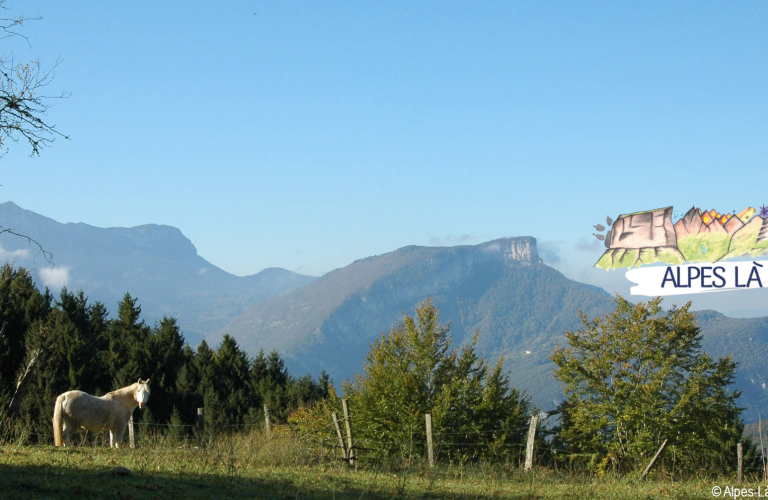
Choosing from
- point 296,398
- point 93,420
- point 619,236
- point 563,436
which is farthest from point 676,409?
point 93,420

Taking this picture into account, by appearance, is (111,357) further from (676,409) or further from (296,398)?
(676,409)

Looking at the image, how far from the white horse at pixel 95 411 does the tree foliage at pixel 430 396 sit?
1171 cm

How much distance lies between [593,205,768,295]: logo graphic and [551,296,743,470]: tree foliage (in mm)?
9082

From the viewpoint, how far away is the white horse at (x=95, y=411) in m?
14.1

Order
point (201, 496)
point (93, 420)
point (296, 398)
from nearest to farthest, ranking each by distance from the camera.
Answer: point (201, 496) < point (93, 420) < point (296, 398)

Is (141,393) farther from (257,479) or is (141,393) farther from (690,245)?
(690,245)

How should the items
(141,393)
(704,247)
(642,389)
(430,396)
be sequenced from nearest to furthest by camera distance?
(141,393) → (704,247) → (430,396) → (642,389)

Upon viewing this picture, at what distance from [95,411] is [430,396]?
58.6 feet

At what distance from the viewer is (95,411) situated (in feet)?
47.1

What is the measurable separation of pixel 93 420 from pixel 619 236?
18.4 meters

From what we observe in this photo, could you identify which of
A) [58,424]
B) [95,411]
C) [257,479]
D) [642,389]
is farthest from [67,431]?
[642,389]

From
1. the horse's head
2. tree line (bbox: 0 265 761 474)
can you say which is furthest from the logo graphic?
the horse's head

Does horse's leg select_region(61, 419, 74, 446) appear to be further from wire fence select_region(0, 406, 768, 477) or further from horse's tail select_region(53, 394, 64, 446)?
wire fence select_region(0, 406, 768, 477)

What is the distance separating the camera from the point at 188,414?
34375 mm
